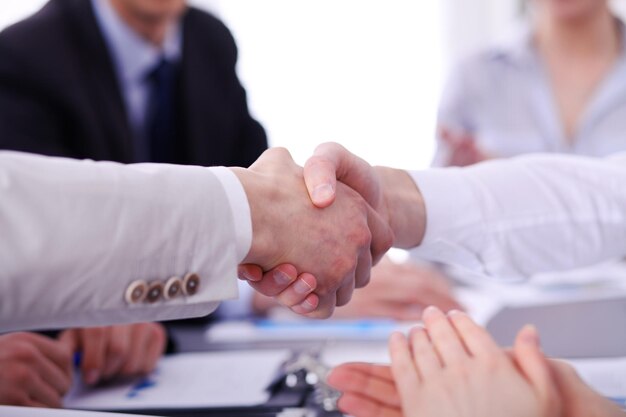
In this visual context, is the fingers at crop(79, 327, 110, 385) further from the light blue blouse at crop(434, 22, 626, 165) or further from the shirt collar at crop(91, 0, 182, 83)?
the light blue blouse at crop(434, 22, 626, 165)

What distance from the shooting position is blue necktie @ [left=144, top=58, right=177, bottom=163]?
1.60 meters

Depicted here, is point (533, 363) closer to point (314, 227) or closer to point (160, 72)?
point (314, 227)

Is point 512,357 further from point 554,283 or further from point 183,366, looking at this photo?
point 554,283

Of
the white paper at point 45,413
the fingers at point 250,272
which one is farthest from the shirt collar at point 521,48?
the white paper at point 45,413

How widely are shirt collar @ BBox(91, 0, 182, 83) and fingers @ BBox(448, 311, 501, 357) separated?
1159 mm

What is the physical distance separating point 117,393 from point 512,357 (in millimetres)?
468

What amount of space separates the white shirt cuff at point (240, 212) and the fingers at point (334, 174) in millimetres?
108

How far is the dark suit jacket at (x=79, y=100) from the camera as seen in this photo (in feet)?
4.37

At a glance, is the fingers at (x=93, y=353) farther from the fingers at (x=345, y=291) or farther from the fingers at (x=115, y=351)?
the fingers at (x=345, y=291)

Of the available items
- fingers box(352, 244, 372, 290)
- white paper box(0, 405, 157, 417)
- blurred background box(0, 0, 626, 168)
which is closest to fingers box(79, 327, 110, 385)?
white paper box(0, 405, 157, 417)

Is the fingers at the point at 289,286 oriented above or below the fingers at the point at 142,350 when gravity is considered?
above

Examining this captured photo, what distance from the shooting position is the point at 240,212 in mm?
704

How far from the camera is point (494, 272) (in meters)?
1.03

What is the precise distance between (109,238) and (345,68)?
2657mm
